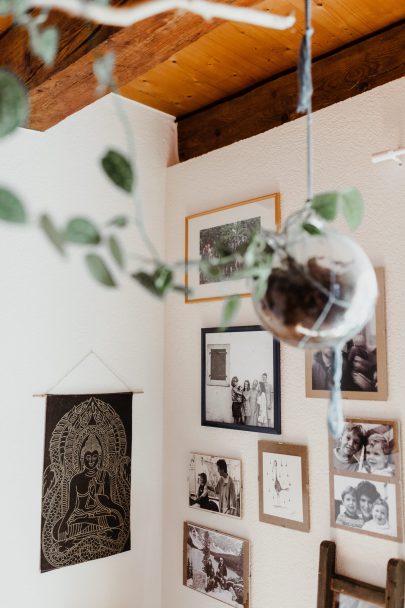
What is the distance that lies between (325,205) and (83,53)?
95cm

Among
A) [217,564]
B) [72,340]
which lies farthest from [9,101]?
[217,564]

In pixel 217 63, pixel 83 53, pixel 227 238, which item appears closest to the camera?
pixel 83 53

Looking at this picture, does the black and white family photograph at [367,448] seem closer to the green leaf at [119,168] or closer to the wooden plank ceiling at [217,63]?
the wooden plank ceiling at [217,63]

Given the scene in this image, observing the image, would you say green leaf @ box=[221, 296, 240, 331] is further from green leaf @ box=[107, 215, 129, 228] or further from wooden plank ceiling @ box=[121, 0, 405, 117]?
wooden plank ceiling @ box=[121, 0, 405, 117]

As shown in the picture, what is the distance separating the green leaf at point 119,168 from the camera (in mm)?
644

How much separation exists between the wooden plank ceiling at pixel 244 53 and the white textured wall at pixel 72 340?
0.17 meters

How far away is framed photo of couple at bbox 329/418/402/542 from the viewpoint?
5.15ft

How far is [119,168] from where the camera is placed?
644 millimetres

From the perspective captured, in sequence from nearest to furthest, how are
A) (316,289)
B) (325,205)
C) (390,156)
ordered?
1. (316,289)
2. (325,205)
3. (390,156)

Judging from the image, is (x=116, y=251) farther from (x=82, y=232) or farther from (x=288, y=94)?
(x=288, y=94)

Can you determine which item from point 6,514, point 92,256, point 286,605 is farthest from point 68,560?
point 92,256

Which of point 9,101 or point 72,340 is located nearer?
point 9,101

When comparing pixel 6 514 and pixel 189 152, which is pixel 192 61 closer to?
pixel 189 152

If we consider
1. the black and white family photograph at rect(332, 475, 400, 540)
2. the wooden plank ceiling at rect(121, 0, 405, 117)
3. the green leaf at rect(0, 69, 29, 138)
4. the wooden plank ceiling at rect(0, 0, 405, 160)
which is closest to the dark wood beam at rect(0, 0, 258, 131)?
the wooden plank ceiling at rect(0, 0, 405, 160)
